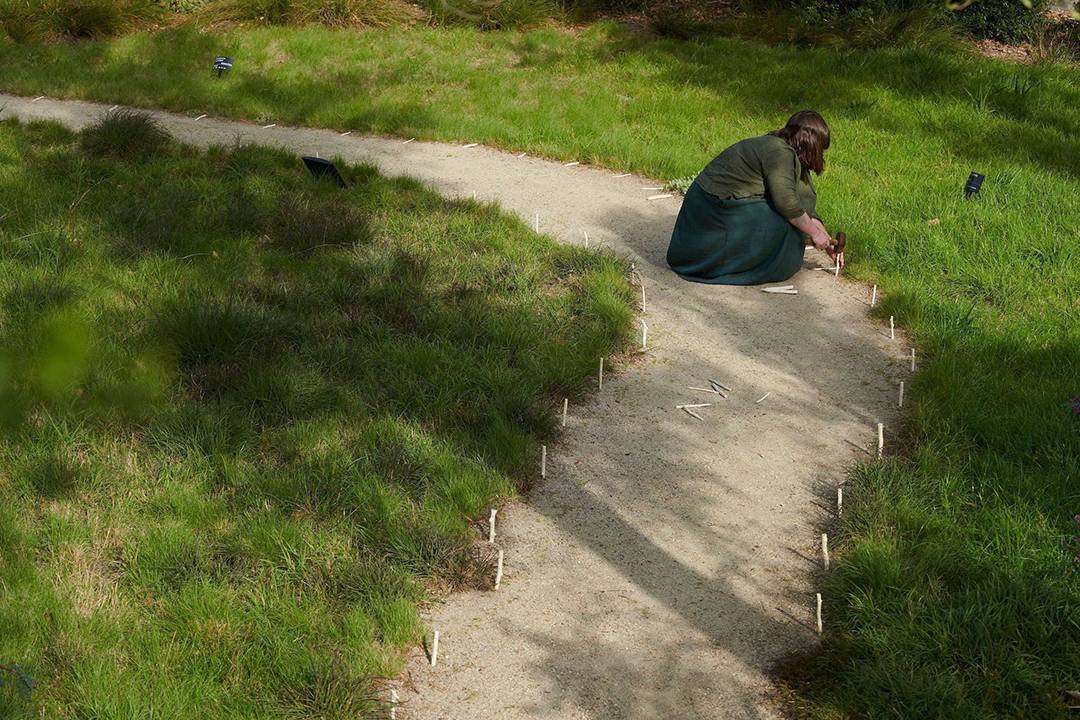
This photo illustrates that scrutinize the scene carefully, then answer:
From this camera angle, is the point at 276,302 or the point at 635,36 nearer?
the point at 276,302

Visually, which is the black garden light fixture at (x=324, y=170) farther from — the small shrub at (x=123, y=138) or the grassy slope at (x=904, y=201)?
the grassy slope at (x=904, y=201)

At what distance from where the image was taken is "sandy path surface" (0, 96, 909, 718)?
4242 mm

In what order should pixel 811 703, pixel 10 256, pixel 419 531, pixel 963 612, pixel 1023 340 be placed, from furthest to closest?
pixel 10 256, pixel 1023 340, pixel 419 531, pixel 963 612, pixel 811 703

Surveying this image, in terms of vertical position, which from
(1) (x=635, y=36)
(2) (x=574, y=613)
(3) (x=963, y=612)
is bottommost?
(2) (x=574, y=613)

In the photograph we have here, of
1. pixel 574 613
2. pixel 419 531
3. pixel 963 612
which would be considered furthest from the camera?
pixel 419 531

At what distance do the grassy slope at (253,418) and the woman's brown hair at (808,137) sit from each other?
169cm

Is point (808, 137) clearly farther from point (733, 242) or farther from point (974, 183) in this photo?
point (974, 183)

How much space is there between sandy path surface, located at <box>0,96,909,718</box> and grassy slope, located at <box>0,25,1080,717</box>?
31 centimetres

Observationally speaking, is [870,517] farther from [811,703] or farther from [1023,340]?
[1023,340]

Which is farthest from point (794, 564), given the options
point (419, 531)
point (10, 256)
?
point (10, 256)

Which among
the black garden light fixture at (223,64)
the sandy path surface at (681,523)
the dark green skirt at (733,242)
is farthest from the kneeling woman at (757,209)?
the black garden light fixture at (223,64)

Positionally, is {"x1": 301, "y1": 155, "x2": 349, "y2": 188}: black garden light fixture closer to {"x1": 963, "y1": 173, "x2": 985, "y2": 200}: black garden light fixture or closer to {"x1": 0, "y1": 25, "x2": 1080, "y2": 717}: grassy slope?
{"x1": 0, "y1": 25, "x2": 1080, "y2": 717}: grassy slope

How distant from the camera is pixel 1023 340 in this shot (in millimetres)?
6879

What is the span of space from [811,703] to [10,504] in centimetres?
379
